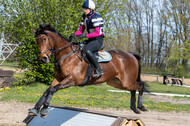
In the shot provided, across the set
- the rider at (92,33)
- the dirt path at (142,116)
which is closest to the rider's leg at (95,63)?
the rider at (92,33)

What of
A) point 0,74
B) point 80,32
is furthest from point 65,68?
point 0,74

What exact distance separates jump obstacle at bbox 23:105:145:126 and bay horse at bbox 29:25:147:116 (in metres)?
0.84

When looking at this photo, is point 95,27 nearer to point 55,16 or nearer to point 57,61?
point 57,61

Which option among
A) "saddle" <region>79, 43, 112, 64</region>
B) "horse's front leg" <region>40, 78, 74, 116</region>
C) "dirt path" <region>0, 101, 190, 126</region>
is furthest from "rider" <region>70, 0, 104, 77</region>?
"dirt path" <region>0, 101, 190, 126</region>

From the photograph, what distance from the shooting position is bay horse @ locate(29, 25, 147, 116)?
4387 millimetres

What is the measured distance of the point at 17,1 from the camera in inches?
519

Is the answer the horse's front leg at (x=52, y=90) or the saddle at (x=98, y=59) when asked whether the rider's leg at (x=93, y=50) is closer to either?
the saddle at (x=98, y=59)

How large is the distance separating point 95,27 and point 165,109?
579 cm

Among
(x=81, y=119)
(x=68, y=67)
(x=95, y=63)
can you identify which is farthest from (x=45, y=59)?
(x=81, y=119)

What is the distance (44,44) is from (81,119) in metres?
2.01

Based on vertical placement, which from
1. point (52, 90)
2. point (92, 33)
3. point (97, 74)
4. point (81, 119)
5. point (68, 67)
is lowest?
point (81, 119)

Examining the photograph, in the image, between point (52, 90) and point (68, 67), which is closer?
point (52, 90)

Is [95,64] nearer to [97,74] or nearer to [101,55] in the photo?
[97,74]

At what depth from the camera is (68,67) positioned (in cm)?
470
